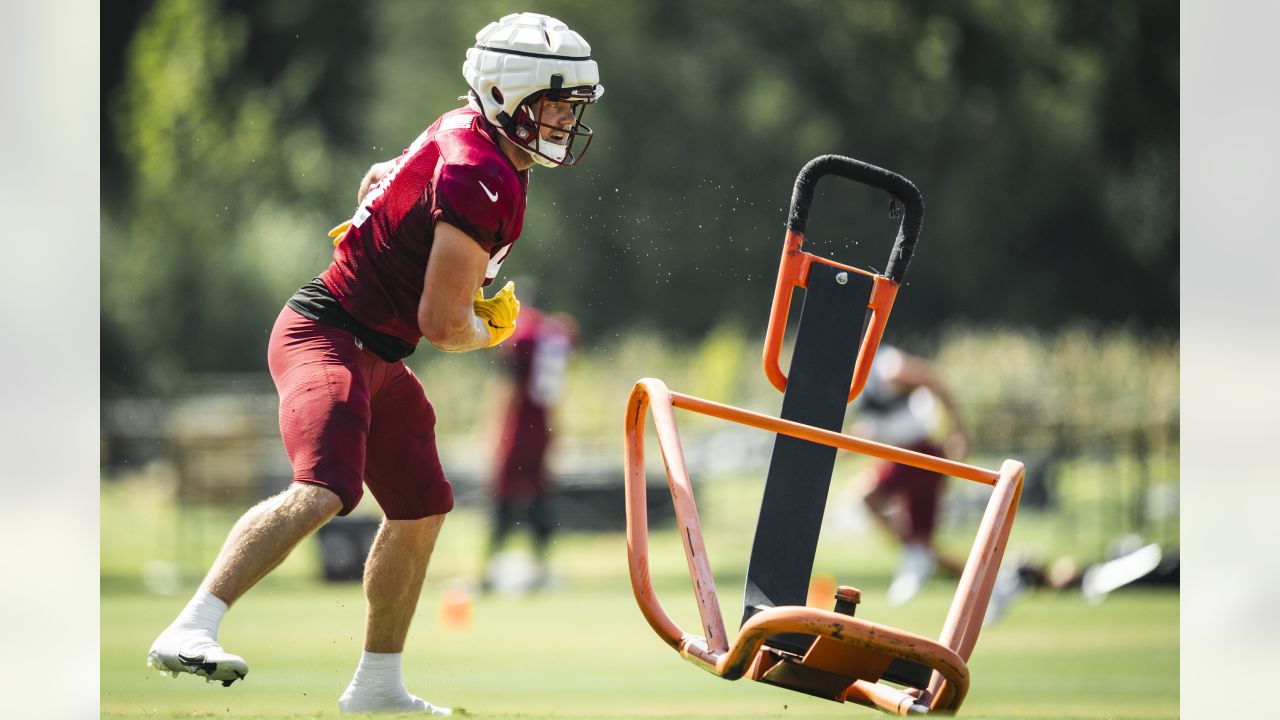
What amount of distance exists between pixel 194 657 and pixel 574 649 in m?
3.23

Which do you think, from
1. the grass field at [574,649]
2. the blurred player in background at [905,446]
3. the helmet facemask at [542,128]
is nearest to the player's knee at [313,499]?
the grass field at [574,649]

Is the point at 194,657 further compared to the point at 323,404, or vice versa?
the point at 323,404

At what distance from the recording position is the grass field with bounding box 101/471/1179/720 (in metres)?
4.36

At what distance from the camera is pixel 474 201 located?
274 cm

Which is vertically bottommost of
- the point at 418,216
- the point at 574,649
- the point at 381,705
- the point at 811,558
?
the point at 574,649

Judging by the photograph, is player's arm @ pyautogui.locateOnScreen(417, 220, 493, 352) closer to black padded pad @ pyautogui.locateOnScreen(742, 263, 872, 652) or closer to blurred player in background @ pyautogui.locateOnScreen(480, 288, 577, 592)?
black padded pad @ pyautogui.locateOnScreen(742, 263, 872, 652)

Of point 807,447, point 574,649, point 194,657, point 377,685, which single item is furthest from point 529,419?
point 194,657

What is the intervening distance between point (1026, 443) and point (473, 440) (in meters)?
3.83

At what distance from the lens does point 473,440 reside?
1086cm

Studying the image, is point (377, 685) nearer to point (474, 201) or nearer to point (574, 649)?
point (474, 201)

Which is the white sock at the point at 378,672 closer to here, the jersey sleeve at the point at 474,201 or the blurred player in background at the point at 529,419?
the jersey sleeve at the point at 474,201
